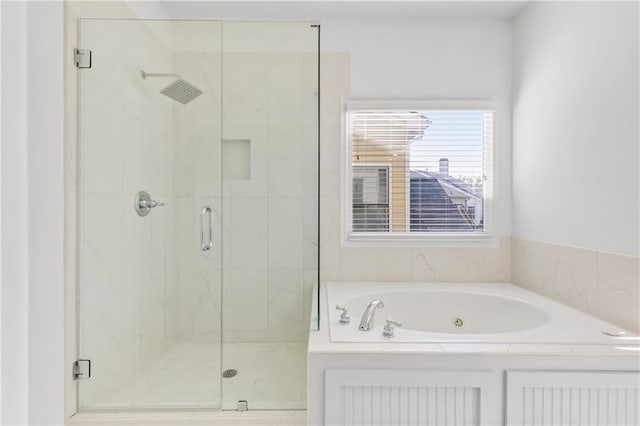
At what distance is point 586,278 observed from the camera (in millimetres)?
1956

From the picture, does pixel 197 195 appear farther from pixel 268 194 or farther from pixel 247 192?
pixel 268 194

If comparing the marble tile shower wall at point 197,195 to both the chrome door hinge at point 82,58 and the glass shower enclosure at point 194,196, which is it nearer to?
the glass shower enclosure at point 194,196

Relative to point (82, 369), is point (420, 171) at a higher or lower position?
higher

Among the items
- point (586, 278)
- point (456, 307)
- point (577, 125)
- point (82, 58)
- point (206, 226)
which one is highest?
point (82, 58)

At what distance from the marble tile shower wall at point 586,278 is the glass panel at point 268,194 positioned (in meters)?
1.38

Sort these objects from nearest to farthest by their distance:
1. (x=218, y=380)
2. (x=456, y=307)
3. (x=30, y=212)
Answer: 1. (x=30, y=212)
2. (x=218, y=380)
3. (x=456, y=307)

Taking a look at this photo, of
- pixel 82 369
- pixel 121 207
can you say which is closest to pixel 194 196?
pixel 121 207

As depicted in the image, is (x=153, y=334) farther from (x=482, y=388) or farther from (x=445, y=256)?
(x=445, y=256)

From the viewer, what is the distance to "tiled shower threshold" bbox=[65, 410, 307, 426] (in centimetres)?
178

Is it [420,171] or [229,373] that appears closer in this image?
[229,373]

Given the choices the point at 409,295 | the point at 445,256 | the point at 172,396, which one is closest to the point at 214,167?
the point at 172,396

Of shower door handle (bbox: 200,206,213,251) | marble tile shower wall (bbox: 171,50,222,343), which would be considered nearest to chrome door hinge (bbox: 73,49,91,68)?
marble tile shower wall (bbox: 171,50,222,343)

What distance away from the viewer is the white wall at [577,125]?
1.70m

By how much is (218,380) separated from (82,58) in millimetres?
1742
